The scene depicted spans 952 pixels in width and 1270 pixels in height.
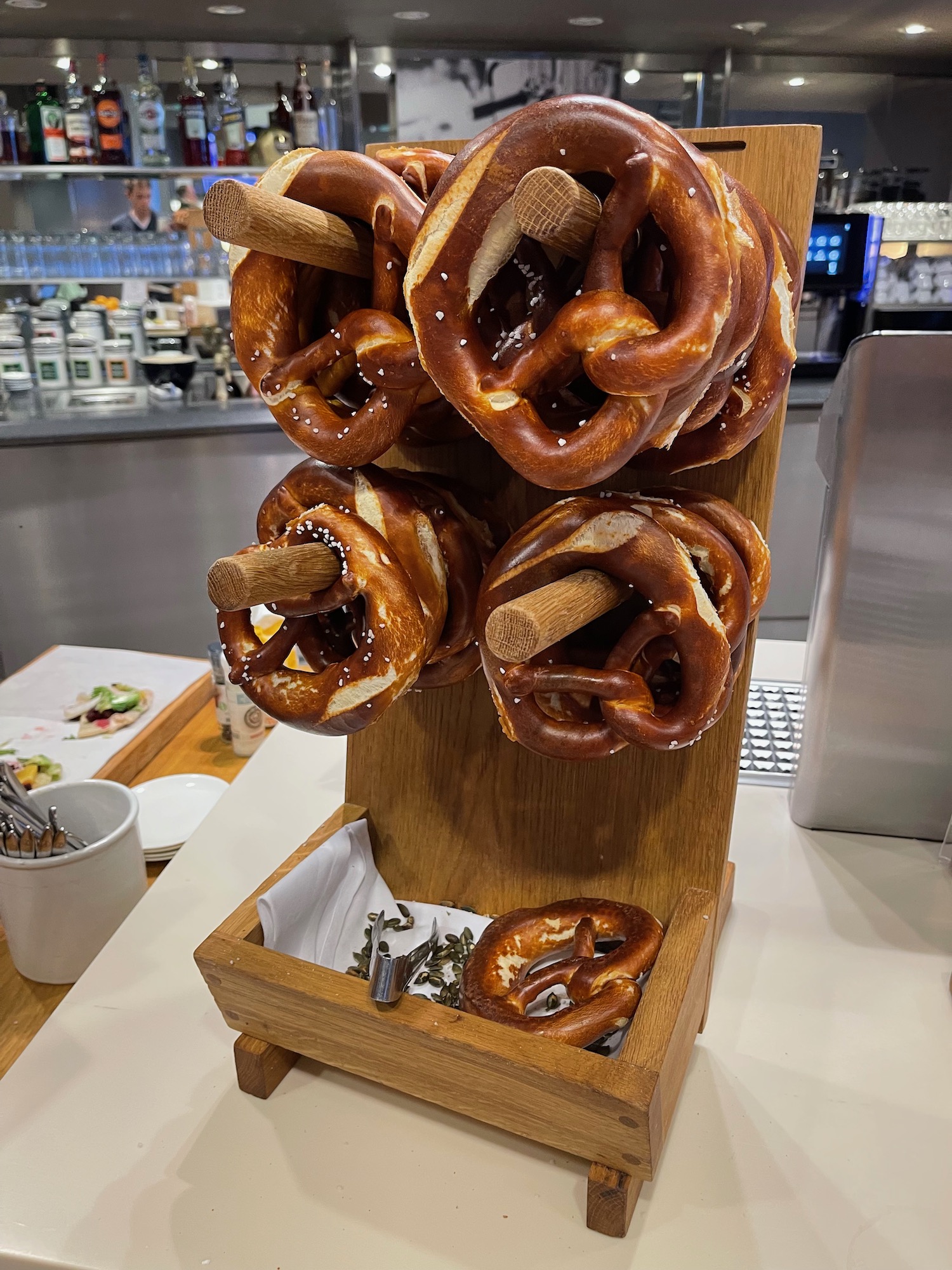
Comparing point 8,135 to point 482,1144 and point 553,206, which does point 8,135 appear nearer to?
point 553,206

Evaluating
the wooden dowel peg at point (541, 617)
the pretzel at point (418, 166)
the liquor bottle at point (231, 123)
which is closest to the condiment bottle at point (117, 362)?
the liquor bottle at point (231, 123)

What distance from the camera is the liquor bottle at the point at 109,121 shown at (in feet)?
10.6

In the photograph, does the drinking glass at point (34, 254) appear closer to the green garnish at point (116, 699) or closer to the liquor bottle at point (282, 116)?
the liquor bottle at point (282, 116)

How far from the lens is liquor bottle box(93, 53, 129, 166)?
3230 mm

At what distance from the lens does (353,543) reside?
2.02 feet

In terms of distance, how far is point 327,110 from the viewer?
3445 millimetres

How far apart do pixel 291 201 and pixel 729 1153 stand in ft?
2.37

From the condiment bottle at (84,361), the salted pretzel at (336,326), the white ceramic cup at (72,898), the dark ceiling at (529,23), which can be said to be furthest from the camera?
the condiment bottle at (84,361)

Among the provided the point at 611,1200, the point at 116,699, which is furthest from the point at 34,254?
the point at 611,1200

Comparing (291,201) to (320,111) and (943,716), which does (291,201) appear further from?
(320,111)

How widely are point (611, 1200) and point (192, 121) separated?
143 inches

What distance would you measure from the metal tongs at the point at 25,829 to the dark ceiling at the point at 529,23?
9.93 feet

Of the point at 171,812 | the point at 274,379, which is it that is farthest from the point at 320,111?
the point at 274,379

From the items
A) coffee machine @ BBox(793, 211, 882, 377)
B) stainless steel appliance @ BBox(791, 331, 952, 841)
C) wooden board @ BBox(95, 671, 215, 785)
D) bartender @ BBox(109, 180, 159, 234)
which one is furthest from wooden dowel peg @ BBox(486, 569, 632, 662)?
bartender @ BBox(109, 180, 159, 234)
